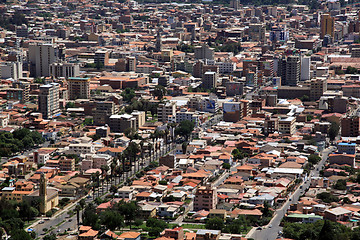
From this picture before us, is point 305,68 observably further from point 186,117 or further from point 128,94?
point 186,117

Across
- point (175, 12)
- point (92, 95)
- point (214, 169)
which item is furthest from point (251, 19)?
point (214, 169)

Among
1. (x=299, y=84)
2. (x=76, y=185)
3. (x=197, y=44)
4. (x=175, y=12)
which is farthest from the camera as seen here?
(x=175, y=12)

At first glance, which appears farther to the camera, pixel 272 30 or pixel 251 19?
pixel 251 19

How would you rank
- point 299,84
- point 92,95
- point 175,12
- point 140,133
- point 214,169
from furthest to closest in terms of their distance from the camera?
point 175,12
point 299,84
point 92,95
point 140,133
point 214,169

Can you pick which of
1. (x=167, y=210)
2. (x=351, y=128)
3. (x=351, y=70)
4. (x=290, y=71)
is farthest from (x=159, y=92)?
(x=167, y=210)

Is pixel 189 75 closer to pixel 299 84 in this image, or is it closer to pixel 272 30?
pixel 299 84
